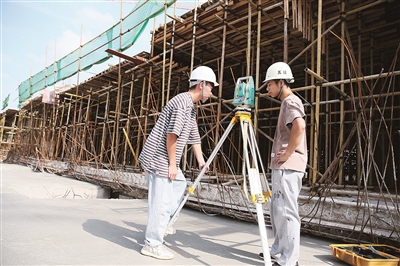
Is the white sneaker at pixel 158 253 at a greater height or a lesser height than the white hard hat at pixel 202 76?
lesser

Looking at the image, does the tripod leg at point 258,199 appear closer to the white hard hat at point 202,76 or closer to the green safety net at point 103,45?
the white hard hat at point 202,76

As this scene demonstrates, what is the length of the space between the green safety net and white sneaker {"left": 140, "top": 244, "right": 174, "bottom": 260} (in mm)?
6310

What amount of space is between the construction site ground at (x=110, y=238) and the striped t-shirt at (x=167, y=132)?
0.79 metres

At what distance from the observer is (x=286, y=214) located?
2.16 meters

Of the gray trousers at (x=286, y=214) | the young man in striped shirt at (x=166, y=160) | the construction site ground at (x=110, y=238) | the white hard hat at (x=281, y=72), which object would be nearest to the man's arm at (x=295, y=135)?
the gray trousers at (x=286, y=214)

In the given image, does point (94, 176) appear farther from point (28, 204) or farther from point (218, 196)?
point (218, 196)

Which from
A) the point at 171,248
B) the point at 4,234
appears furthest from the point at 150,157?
the point at 4,234

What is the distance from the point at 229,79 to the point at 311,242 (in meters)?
6.16

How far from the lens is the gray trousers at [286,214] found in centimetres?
210

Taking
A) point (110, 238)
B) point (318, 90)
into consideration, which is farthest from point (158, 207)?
point (318, 90)

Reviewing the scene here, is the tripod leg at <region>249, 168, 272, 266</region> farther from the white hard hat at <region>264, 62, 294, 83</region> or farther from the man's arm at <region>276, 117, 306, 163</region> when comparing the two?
the white hard hat at <region>264, 62, 294, 83</region>

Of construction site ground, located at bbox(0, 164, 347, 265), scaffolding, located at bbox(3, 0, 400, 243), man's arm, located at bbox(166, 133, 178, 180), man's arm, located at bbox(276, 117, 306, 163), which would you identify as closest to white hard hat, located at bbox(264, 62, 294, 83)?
man's arm, located at bbox(276, 117, 306, 163)

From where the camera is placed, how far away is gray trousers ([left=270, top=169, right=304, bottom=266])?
2.10 metres

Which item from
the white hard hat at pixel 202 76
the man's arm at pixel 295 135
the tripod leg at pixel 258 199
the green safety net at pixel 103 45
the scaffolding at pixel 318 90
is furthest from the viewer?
the green safety net at pixel 103 45
